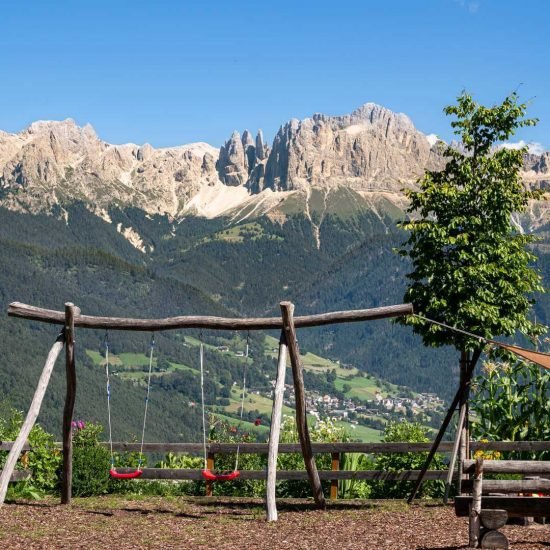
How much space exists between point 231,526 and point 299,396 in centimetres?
268

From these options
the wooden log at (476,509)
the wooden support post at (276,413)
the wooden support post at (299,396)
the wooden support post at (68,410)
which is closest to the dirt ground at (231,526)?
the wooden support post at (68,410)

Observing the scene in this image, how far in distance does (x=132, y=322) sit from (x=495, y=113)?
806 cm

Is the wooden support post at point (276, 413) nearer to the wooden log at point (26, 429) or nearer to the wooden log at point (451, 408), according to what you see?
the wooden log at point (451, 408)

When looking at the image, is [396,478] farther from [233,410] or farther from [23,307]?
[233,410]

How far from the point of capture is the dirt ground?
47.3 feet

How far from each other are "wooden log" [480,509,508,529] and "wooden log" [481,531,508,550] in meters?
0.09

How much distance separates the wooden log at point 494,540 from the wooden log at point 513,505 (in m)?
0.39

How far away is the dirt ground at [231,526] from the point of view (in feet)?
47.3

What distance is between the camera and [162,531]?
622 inches

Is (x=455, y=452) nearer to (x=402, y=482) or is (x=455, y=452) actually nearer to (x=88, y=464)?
(x=402, y=482)

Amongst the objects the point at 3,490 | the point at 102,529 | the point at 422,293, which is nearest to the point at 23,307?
the point at 3,490

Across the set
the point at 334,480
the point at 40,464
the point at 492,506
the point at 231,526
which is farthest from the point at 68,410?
the point at 492,506

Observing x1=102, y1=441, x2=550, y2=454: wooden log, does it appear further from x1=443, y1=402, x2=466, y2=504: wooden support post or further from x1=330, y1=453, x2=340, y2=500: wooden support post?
x1=443, y1=402, x2=466, y2=504: wooden support post

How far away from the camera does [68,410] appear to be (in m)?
19.0
